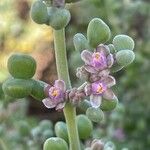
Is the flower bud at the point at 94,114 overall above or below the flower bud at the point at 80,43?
below

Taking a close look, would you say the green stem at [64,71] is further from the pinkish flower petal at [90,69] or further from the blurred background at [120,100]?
the blurred background at [120,100]

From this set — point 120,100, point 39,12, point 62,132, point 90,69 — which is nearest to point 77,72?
point 90,69

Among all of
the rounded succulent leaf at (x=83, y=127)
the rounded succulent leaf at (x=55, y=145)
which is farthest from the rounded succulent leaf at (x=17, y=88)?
the rounded succulent leaf at (x=83, y=127)

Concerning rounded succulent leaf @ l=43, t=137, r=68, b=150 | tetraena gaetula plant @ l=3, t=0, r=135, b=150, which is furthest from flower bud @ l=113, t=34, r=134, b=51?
rounded succulent leaf @ l=43, t=137, r=68, b=150

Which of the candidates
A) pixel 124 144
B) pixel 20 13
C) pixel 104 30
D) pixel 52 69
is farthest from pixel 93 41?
pixel 20 13

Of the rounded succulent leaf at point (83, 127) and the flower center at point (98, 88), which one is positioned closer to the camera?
the flower center at point (98, 88)

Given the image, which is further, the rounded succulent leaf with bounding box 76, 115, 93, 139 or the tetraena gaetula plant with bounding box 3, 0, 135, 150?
the rounded succulent leaf with bounding box 76, 115, 93, 139

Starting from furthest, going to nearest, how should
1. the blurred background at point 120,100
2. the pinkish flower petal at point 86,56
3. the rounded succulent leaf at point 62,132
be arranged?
the blurred background at point 120,100, the rounded succulent leaf at point 62,132, the pinkish flower petal at point 86,56

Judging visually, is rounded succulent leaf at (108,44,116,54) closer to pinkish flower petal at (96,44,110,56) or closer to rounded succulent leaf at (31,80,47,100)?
pinkish flower petal at (96,44,110,56)
